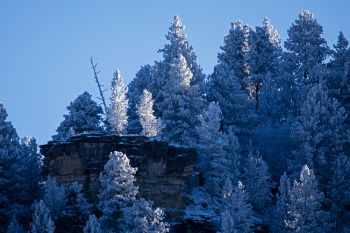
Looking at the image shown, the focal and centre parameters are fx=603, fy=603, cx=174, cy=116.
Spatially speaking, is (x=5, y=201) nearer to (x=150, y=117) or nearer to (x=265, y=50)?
(x=150, y=117)

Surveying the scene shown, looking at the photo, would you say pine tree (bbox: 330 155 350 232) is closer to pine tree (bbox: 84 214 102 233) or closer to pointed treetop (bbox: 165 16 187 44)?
pine tree (bbox: 84 214 102 233)

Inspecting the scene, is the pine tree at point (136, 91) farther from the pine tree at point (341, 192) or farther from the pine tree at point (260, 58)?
the pine tree at point (341, 192)

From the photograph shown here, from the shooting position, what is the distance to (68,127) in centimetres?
5509

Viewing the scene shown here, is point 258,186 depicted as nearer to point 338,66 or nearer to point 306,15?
point 338,66

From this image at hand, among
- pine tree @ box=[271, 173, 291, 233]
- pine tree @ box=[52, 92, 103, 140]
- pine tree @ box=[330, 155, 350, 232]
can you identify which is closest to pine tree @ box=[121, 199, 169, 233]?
pine tree @ box=[271, 173, 291, 233]

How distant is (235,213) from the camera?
1620 inches

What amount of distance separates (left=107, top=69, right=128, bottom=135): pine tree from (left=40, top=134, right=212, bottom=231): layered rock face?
6.60 meters

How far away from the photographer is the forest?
133 ft

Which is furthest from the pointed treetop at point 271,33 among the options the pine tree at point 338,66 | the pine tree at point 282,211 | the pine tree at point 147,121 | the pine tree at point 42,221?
the pine tree at point 42,221

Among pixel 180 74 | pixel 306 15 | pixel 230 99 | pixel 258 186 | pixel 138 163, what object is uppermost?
pixel 306 15

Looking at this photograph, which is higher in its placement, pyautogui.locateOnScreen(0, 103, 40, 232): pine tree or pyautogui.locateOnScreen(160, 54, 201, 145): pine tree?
pyautogui.locateOnScreen(160, 54, 201, 145): pine tree

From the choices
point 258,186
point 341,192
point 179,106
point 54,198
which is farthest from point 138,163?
point 341,192

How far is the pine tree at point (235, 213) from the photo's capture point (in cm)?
3909

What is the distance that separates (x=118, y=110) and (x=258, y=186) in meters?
14.8
